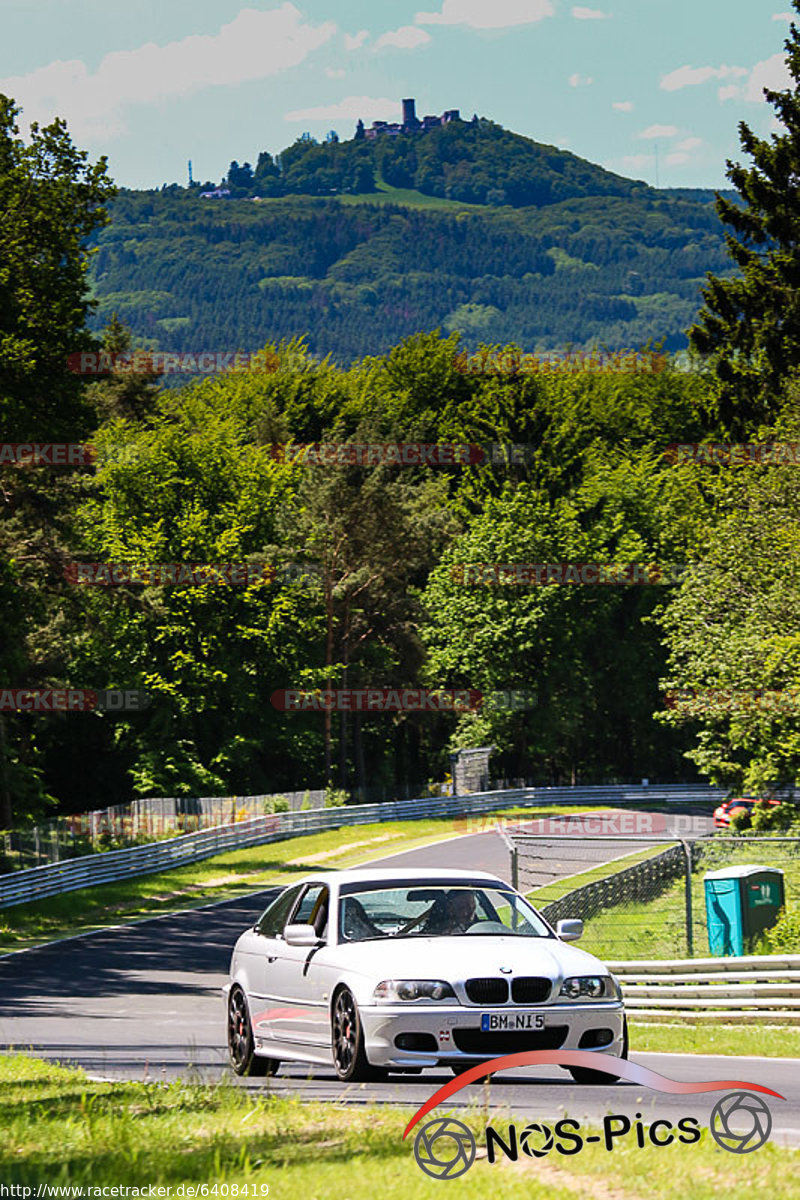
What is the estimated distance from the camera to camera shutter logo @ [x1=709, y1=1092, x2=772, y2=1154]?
825cm

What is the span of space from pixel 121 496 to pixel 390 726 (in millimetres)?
18986

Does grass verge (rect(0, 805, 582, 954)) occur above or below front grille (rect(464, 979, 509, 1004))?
below

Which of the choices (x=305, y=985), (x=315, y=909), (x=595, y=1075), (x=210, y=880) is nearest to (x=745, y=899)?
(x=315, y=909)

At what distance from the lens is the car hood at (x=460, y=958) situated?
34.2ft

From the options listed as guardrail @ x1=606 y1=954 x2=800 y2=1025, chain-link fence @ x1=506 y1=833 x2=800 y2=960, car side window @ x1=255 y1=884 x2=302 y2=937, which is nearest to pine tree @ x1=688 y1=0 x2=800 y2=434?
chain-link fence @ x1=506 y1=833 x2=800 y2=960

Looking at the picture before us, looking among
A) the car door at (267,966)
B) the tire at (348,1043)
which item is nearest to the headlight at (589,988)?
the tire at (348,1043)

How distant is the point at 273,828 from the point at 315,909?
47065 millimetres

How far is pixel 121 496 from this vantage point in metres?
74.7

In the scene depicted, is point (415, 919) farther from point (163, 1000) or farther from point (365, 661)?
point (365, 661)

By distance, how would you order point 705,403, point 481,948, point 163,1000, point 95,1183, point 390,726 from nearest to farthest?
point 95,1183, point 481,948, point 163,1000, point 705,403, point 390,726

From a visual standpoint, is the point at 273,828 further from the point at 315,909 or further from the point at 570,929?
the point at 570,929

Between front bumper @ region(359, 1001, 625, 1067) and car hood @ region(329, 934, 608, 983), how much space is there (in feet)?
0.74

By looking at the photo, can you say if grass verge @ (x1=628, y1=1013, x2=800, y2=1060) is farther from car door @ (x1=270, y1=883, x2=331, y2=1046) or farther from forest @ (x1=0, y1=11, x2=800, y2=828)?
forest @ (x1=0, y1=11, x2=800, y2=828)

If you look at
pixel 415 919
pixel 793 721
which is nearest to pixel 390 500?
pixel 793 721
